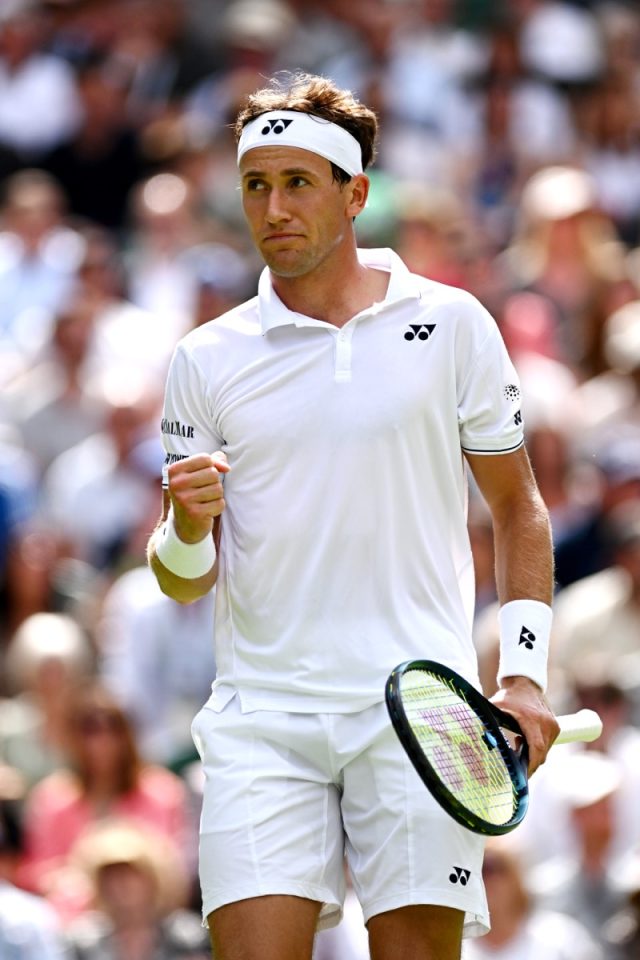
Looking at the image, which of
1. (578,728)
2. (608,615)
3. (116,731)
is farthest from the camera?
(608,615)

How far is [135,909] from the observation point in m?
7.68

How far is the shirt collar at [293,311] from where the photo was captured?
5.04 metres

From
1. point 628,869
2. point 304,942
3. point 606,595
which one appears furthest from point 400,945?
point 606,595

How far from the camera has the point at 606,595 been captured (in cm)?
899

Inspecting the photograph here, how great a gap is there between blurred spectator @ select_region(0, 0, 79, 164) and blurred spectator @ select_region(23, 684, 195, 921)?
6259mm

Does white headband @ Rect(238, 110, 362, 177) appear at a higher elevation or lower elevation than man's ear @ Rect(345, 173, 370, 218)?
higher

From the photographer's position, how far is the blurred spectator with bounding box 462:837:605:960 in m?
7.45

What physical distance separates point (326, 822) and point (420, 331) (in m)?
1.20

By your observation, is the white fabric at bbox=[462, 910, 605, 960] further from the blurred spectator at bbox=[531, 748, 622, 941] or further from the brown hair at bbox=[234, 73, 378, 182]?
the brown hair at bbox=[234, 73, 378, 182]

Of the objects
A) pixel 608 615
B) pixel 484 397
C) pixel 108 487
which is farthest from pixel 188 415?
pixel 108 487

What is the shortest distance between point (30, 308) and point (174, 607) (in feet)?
12.2

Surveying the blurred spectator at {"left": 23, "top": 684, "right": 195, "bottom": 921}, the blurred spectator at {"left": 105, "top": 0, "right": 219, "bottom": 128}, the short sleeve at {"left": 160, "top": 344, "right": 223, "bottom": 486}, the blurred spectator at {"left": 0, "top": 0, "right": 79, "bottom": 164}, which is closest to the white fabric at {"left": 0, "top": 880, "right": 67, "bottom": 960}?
the blurred spectator at {"left": 23, "top": 684, "right": 195, "bottom": 921}

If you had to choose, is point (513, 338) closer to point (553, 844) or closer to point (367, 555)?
point (553, 844)

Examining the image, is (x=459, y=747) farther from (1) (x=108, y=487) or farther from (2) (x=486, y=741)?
(1) (x=108, y=487)
